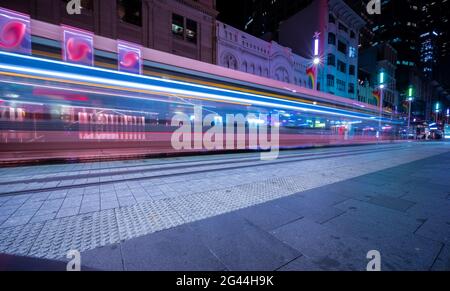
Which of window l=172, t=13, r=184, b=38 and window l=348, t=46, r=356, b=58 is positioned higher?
window l=348, t=46, r=356, b=58

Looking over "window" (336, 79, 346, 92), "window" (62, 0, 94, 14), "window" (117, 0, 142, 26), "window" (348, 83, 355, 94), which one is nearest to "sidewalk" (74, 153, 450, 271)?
"window" (62, 0, 94, 14)

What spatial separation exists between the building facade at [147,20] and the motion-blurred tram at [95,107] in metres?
10.0

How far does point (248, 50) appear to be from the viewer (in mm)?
20172

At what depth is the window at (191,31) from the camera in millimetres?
17159

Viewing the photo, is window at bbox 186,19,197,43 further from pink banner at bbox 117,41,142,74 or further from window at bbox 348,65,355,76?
window at bbox 348,65,355,76

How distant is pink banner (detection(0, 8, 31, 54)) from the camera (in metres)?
5.04

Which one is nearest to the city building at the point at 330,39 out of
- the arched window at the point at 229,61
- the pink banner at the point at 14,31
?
the arched window at the point at 229,61

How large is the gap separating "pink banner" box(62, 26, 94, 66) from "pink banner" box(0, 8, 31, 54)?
2.61ft

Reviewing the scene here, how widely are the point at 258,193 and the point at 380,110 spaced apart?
69.5 feet

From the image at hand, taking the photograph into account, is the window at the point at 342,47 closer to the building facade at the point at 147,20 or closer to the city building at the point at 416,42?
the city building at the point at 416,42
